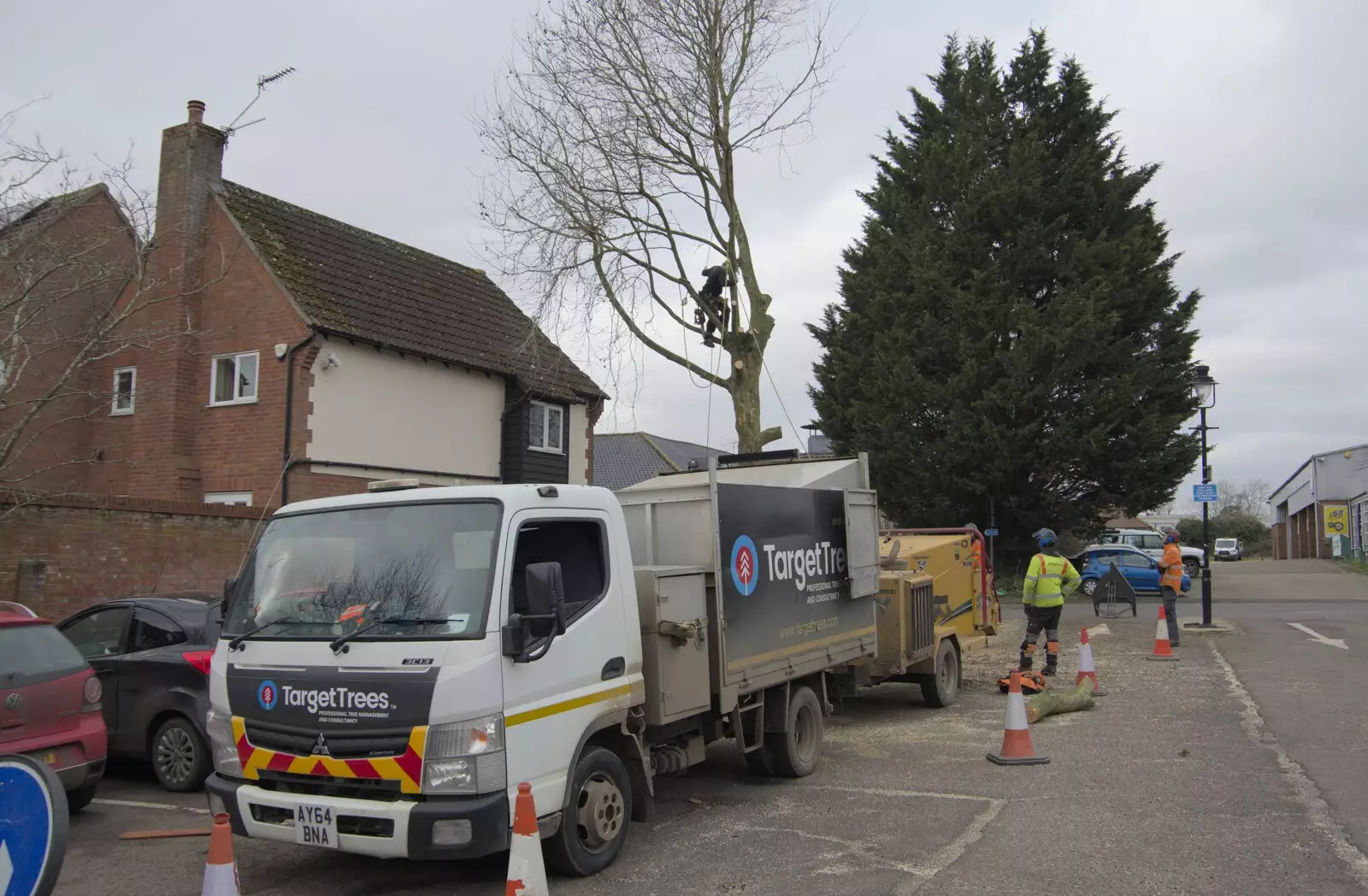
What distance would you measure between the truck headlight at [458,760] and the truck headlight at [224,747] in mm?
1232

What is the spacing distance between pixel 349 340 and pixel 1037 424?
16.9 m

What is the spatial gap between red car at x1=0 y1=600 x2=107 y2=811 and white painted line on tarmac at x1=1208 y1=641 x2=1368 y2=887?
24.9 feet

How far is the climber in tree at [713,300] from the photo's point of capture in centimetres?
1678

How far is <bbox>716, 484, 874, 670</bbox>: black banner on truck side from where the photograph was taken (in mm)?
7293

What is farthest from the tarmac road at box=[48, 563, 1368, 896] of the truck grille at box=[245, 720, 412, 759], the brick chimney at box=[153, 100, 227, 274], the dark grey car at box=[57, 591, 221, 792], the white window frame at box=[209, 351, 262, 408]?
the brick chimney at box=[153, 100, 227, 274]

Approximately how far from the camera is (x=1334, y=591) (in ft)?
93.1

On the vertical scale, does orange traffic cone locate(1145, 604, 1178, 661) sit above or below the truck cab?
below

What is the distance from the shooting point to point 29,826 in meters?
3.98

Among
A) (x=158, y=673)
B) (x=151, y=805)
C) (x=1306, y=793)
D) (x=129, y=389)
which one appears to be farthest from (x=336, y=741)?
(x=129, y=389)

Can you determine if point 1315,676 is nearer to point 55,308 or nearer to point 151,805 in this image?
point 151,805

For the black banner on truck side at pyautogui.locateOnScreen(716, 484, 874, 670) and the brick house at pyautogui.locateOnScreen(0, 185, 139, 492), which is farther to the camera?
the brick house at pyautogui.locateOnScreen(0, 185, 139, 492)

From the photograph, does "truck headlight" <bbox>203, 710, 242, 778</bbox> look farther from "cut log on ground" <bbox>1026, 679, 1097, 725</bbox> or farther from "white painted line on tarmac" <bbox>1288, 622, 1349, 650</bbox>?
"white painted line on tarmac" <bbox>1288, 622, 1349, 650</bbox>

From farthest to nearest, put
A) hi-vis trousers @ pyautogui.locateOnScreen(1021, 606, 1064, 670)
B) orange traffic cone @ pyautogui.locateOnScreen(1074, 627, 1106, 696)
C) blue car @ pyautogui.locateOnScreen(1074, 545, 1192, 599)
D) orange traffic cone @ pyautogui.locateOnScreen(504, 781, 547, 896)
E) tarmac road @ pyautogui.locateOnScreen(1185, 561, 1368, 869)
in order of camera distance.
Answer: blue car @ pyautogui.locateOnScreen(1074, 545, 1192, 599) → hi-vis trousers @ pyautogui.locateOnScreen(1021, 606, 1064, 670) → orange traffic cone @ pyautogui.locateOnScreen(1074, 627, 1106, 696) → tarmac road @ pyautogui.locateOnScreen(1185, 561, 1368, 869) → orange traffic cone @ pyautogui.locateOnScreen(504, 781, 547, 896)

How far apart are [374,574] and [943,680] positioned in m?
7.90
